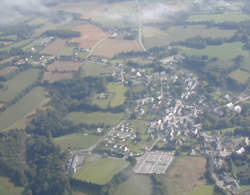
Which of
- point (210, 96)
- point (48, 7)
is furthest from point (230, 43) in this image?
point (48, 7)

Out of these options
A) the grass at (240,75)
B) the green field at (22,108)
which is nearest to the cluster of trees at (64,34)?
the green field at (22,108)

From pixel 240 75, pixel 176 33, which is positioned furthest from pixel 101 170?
pixel 176 33

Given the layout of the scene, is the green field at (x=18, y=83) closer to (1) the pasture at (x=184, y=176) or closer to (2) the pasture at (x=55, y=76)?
(2) the pasture at (x=55, y=76)

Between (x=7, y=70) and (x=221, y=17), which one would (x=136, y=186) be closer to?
(x=7, y=70)

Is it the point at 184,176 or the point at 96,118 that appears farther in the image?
the point at 96,118

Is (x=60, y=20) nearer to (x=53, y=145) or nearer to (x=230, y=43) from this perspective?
(x=230, y=43)
